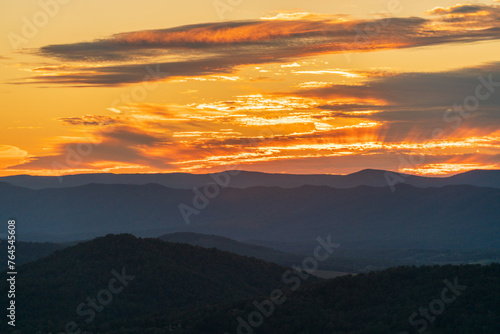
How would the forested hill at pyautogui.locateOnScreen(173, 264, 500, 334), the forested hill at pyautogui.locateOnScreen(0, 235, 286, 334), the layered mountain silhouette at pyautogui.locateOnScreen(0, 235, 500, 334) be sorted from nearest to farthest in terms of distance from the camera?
the forested hill at pyautogui.locateOnScreen(173, 264, 500, 334) < the layered mountain silhouette at pyautogui.locateOnScreen(0, 235, 500, 334) < the forested hill at pyautogui.locateOnScreen(0, 235, 286, 334)

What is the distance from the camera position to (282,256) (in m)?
132

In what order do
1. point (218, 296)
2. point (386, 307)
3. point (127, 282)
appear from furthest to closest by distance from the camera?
point (218, 296)
point (127, 282)
point (386, 307)

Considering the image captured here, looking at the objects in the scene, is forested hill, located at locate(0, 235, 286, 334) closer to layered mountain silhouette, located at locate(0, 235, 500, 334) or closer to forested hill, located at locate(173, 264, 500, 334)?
layered mountain silhouette, located at locate(0, 235, 500, 334)

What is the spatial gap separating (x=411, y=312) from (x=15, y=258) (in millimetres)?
75229

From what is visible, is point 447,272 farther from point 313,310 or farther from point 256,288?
point 256,288

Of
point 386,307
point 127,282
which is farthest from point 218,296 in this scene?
point 386,307

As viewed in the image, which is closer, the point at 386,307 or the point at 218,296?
the point at 386,307

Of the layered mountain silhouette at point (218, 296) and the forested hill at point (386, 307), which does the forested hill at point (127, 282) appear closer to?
the layered mountain silhouette at point (218, 296)

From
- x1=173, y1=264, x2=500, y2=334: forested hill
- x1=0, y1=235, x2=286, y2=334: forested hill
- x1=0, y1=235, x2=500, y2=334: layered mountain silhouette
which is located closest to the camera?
x1=173, y1=264, x2=500, y2=334: forested hill

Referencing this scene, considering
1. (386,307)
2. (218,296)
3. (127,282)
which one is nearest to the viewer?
(386,307)

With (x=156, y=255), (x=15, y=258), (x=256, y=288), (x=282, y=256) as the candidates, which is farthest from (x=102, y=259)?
(x=282, y=256)

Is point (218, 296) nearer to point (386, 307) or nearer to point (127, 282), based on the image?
point (127, 282)

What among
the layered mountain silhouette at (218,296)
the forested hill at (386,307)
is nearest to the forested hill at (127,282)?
the layered mountain silhouette at (218,296)

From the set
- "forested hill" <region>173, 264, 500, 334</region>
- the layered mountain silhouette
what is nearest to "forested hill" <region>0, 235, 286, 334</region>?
the layered mountain silhouette
